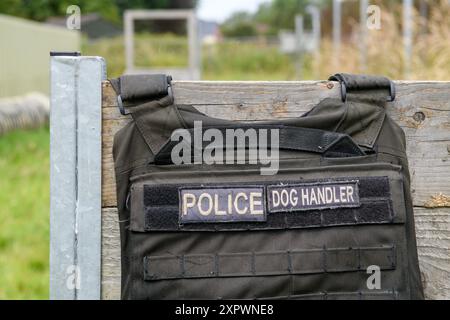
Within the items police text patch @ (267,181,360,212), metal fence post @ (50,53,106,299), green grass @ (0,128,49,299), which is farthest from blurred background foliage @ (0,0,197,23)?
police text patch @ (267,181,360,212)

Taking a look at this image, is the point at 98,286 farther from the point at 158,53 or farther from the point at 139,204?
the point at 158,53

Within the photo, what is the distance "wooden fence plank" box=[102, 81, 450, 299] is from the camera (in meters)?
1.73

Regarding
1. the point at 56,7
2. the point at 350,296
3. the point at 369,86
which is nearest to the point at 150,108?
the point at 369,86

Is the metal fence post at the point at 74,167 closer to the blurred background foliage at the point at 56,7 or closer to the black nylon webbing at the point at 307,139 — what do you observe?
the black nylon webbing at the point at 307,139

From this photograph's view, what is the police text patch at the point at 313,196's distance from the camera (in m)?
1.66

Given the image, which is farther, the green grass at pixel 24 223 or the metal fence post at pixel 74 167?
the green grass at pixel 24 223

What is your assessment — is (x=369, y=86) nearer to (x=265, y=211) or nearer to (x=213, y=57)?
(x=265, y=211)

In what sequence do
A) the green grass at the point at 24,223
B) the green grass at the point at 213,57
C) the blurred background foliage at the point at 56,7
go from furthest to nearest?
the blurred background foliage at the point at 56,7, the green grass at the point at 213,57, the green grass at the point at 24,223

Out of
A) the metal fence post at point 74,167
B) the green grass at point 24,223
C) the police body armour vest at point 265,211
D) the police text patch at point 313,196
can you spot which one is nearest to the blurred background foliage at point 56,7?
the green grass at point 24,223

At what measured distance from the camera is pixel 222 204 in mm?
1649

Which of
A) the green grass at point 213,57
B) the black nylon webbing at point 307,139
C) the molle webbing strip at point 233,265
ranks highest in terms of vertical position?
the green grass at point 213,57

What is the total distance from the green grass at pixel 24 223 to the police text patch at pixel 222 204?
2090mm

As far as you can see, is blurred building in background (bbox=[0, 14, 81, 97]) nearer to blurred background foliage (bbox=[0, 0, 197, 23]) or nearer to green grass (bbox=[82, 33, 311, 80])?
green grass (bbox=[82, 33, 311, 80])

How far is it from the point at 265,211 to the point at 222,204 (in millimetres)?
106
